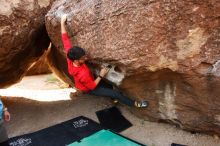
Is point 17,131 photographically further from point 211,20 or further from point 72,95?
point 211,20

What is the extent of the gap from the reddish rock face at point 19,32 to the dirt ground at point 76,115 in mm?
856

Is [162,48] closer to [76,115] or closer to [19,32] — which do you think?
[76,115]

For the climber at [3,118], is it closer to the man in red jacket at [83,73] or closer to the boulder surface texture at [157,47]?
the man in red jacket at [83,73]

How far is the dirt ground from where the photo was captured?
5.33 metres

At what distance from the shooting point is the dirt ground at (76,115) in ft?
17.5

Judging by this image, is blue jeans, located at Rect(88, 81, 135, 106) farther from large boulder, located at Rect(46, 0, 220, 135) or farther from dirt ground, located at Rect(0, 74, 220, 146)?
dirt ground, located at Rect(0, 74, 220, 146)

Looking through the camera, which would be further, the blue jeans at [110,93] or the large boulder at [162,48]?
the blue jeans at [110,93]

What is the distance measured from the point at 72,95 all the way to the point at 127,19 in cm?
323

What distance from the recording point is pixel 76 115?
626cm

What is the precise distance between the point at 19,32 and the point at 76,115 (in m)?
1.95

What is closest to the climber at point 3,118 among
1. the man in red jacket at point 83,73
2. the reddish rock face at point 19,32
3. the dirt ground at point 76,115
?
the dirt ground at point 76,115

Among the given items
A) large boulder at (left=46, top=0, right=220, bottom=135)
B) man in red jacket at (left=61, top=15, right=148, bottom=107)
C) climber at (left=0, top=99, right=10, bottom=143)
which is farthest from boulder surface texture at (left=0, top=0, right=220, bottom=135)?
climber at (left=0, top=99, right=10, bottom=143)

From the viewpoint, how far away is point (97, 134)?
18.1 feet

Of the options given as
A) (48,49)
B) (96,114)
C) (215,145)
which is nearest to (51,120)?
(96,114)
